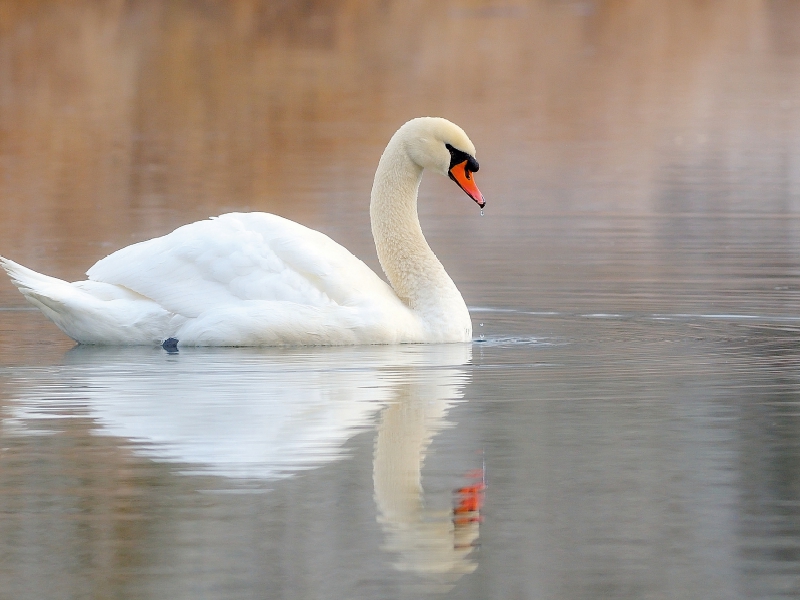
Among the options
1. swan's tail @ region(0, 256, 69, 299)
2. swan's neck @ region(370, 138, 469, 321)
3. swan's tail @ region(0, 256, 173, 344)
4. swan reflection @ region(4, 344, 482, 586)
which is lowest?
swan reflection @ region(4, 344, 482, 586)

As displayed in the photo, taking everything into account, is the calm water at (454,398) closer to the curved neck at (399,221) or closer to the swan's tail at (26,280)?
the swan's tail at (26,280)

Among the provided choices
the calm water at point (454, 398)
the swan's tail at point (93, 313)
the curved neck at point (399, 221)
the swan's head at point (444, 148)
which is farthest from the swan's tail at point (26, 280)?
the swan's head at point (444, 148)

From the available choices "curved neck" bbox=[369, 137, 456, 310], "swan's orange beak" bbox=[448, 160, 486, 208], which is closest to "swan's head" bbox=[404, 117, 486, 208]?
"swan's orange beak" bbox=[448, 160, 486, 208]

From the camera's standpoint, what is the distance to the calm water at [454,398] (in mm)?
5480

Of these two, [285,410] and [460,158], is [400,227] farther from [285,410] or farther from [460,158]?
[285,410]

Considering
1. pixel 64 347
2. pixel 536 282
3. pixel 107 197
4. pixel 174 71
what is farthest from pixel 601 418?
pixel 174 71

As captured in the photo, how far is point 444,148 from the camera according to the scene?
10.7 meters

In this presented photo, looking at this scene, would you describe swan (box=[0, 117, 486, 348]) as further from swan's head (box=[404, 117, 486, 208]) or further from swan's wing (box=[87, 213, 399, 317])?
swan's head (box=[404, 117, 486, 208])

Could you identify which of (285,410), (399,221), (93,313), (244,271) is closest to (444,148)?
(399,221)

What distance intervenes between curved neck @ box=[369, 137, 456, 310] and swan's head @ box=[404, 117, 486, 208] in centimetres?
10

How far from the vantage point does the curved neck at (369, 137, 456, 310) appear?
10.7 meters

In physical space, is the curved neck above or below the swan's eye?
below

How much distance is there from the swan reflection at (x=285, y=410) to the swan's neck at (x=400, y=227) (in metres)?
0.71

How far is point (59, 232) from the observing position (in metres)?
15.4
